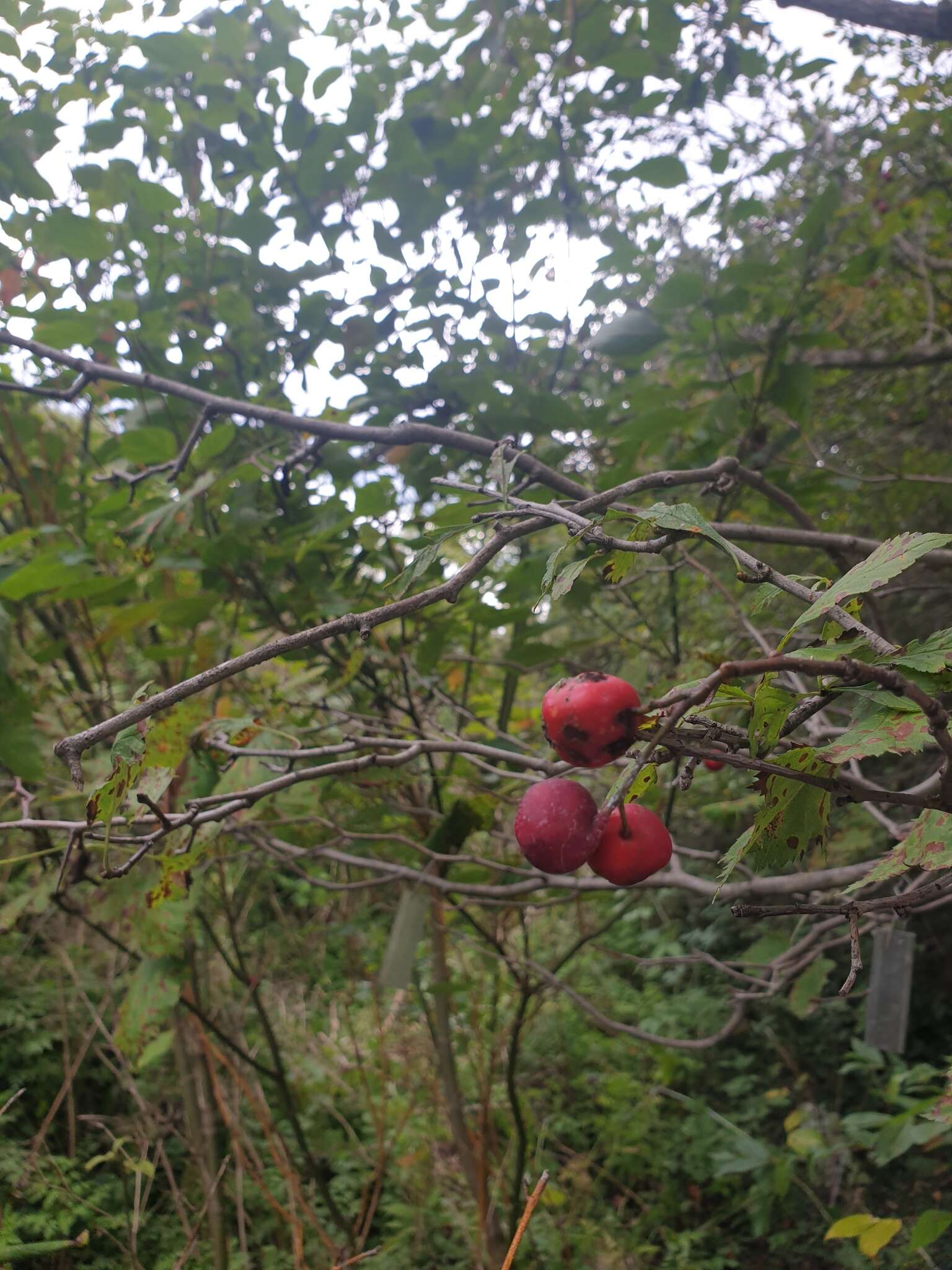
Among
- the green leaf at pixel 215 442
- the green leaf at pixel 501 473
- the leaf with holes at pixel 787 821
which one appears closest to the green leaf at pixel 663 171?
the green leaf at pixel 215 442

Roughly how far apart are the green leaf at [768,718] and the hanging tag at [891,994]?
1213mm

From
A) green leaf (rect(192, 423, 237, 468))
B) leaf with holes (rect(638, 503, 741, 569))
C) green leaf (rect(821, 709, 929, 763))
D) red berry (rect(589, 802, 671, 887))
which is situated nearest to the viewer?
green leaf (rect(821, 709, 929, 763))

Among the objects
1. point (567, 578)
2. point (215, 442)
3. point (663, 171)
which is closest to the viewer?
point (567, 578)

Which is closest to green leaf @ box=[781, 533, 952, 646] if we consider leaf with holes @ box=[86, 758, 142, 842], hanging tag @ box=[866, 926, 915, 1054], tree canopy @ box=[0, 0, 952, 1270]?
tree canopy @ box=[0, 0, 952, 1270]

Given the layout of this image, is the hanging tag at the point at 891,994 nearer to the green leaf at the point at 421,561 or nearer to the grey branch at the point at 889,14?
the green leaf at the point at 421,561

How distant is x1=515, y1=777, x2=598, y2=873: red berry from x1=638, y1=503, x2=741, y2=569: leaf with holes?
0.23m

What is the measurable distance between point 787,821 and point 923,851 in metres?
0.09

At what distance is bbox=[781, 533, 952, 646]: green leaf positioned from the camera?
1.83 ft

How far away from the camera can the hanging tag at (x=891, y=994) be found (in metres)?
1.58

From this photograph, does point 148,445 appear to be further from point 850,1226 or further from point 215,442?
point 850,1226

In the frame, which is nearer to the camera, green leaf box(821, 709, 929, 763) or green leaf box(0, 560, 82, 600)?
green leaf box(821, 709, 929, 763)

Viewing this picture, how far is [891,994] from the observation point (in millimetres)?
1584

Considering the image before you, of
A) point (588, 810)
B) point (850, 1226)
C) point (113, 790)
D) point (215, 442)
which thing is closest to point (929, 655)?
point (588, 810)

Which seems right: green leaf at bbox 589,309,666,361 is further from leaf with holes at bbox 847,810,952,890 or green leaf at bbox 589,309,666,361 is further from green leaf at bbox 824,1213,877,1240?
green leaf at bbox 824,1213,877,1240
